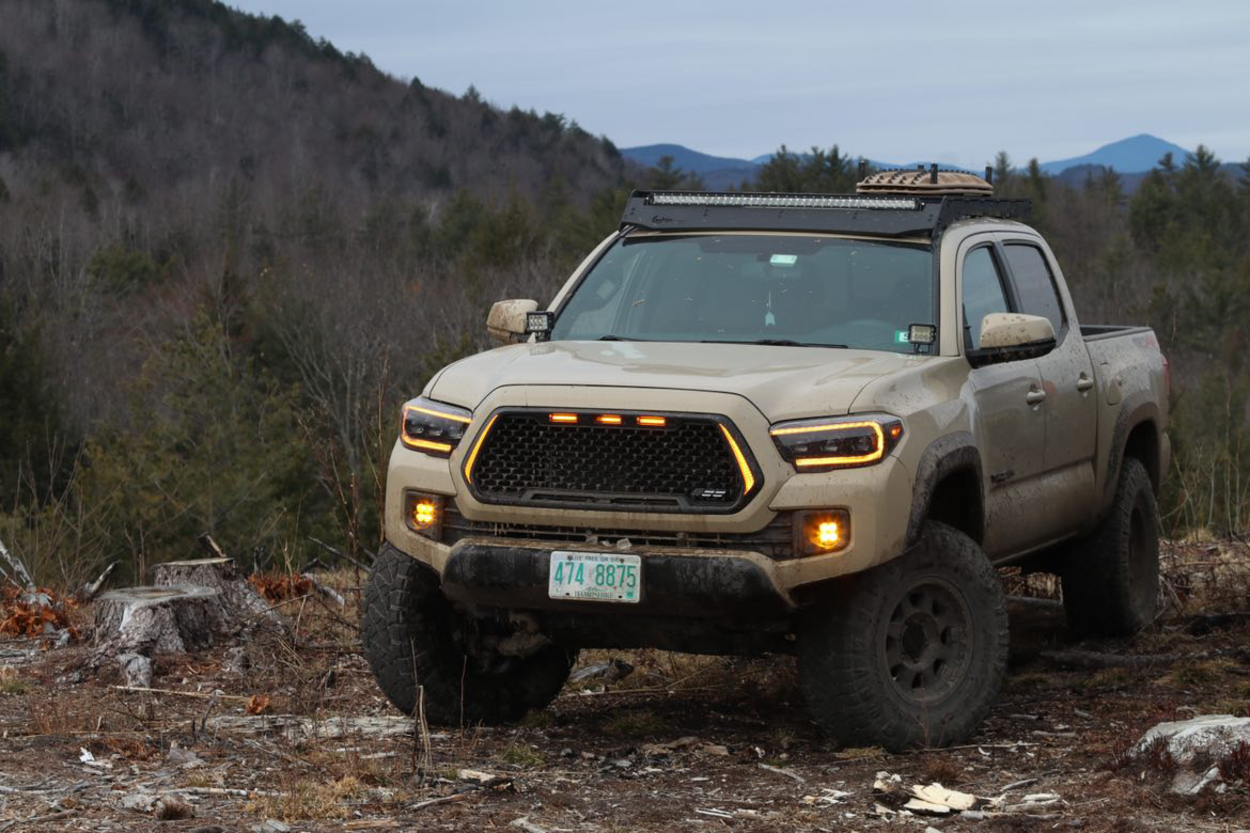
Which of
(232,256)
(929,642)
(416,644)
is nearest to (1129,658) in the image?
(929,642)

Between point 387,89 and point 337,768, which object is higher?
point 387,89

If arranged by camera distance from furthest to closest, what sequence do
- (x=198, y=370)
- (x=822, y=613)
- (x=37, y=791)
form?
(x=198, y=370) → (x=822, y=613) → (x=37, y=791)

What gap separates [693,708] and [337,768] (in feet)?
6.61

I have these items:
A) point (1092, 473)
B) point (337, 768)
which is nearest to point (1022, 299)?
point (1092, 473)

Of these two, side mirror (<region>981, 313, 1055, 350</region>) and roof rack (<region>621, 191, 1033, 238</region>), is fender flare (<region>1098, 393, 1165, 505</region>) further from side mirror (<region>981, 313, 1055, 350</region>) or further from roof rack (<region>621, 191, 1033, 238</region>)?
side mirror (<region>981, 313, 1055, 350</region>)

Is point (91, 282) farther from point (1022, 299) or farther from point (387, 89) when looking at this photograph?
point (387, 89)

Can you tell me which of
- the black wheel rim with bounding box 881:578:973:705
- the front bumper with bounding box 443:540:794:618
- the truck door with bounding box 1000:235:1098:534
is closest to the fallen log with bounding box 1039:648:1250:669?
the truck door with bounding box 1000:235:1098:534

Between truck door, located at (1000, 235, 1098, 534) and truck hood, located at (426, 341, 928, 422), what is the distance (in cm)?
135

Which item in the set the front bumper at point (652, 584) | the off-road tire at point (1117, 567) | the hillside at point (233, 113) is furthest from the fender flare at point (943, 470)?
the hillside at point (233, 113)

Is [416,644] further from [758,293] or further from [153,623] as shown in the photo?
[153,623]

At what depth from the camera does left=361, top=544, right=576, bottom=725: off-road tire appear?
689 cm

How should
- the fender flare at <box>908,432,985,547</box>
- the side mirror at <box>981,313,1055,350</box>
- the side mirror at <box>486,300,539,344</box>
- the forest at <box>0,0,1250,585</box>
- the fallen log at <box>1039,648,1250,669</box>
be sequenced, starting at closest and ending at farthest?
the fender flare at <box>908,432,985,547</box>, the side mirror at <box>981,313,1055,350</box>, the side mirror at <box>486,300,539,344</box>, the fallen log at <box>1039,648,1250,669</box>, the forest at <box>0,0,1250,585</box>

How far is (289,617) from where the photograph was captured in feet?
32.3

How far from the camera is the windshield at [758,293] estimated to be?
722 centimetres
